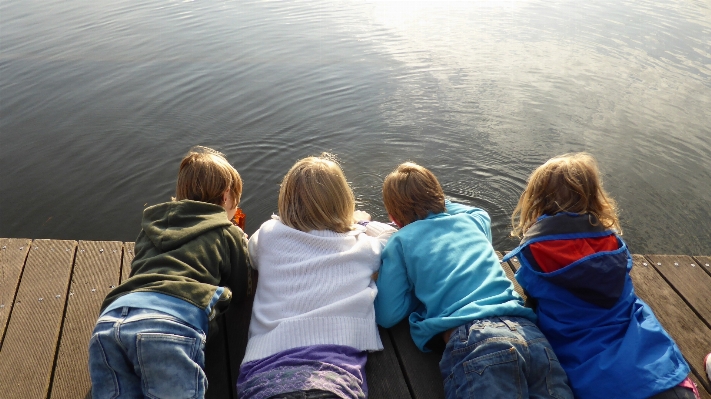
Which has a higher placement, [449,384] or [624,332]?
[624,332]

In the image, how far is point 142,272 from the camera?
2375mm

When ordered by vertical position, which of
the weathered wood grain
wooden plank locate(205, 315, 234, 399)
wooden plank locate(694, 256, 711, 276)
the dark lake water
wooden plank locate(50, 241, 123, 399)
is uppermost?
the weathered wood grain

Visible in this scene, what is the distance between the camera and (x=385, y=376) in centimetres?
252

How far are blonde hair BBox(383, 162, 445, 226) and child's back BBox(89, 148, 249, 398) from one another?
2.70 ft

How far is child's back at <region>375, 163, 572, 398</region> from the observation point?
7.21 feet

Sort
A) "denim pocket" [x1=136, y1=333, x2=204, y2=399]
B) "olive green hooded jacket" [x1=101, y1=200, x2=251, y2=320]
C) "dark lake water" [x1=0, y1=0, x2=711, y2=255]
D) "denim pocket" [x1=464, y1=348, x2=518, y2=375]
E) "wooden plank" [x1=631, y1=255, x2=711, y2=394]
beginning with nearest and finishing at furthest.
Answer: "denim pocket" [x1=136, y1=333, x2=204, y2=399], "denim pocket" [x1=464, y1=348, x2=518, y2=375], "olive green hooded jacket" [x1=101, y1=200, x2=251, y2=320], "wooden plank" [x1=631, y1=255, x2=711, y2=394], "dark lake water" [x1=0, y1=0, x2=711, y2=255]

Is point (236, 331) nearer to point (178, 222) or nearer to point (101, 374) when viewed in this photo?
point (178, 222)

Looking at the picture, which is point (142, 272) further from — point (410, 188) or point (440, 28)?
point (440, 28)

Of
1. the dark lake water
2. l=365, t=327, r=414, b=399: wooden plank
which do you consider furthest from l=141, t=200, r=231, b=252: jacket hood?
the dark lake water

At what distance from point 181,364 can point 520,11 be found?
10.5 m

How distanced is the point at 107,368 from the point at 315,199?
3.79 ft

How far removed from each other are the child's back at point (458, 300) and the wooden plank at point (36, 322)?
1.60 m

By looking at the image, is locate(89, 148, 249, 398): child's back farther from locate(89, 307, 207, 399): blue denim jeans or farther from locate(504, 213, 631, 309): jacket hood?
locate(504, 213, 631, 309): jacket hood

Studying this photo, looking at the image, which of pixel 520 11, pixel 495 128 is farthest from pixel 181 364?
pixel 520 11
